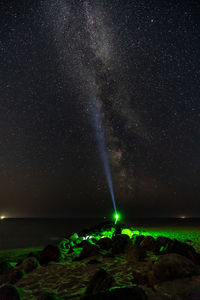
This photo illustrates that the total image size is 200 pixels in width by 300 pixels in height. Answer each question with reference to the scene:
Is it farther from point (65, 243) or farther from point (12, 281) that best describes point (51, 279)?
point (65, 243)

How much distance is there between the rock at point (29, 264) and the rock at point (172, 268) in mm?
3741

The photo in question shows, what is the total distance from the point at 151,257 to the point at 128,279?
2.10 metres

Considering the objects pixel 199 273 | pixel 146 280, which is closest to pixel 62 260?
pixel 146 280

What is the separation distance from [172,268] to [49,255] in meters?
4.54

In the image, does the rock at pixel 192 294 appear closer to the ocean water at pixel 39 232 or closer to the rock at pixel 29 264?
the rock at pixel 29 264

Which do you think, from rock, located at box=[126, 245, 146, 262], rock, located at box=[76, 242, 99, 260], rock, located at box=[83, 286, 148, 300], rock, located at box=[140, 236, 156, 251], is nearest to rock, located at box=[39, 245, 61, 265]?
rock, located at box=[76, 242, 99, 260]

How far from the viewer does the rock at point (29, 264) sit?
6.24 metres

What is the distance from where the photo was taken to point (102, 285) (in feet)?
13.8

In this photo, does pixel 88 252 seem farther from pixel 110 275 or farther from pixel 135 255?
pixel 110 275

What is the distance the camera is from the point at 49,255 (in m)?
7.43

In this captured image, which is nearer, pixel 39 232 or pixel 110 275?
pixel 110 275

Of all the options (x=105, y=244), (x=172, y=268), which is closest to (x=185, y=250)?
(x=172, y=268)

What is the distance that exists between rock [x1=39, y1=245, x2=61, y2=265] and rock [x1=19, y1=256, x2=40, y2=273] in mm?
444

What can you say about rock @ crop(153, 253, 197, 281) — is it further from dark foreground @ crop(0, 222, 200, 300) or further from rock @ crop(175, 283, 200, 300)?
rock @ crop(175, 283, 200, 300)
